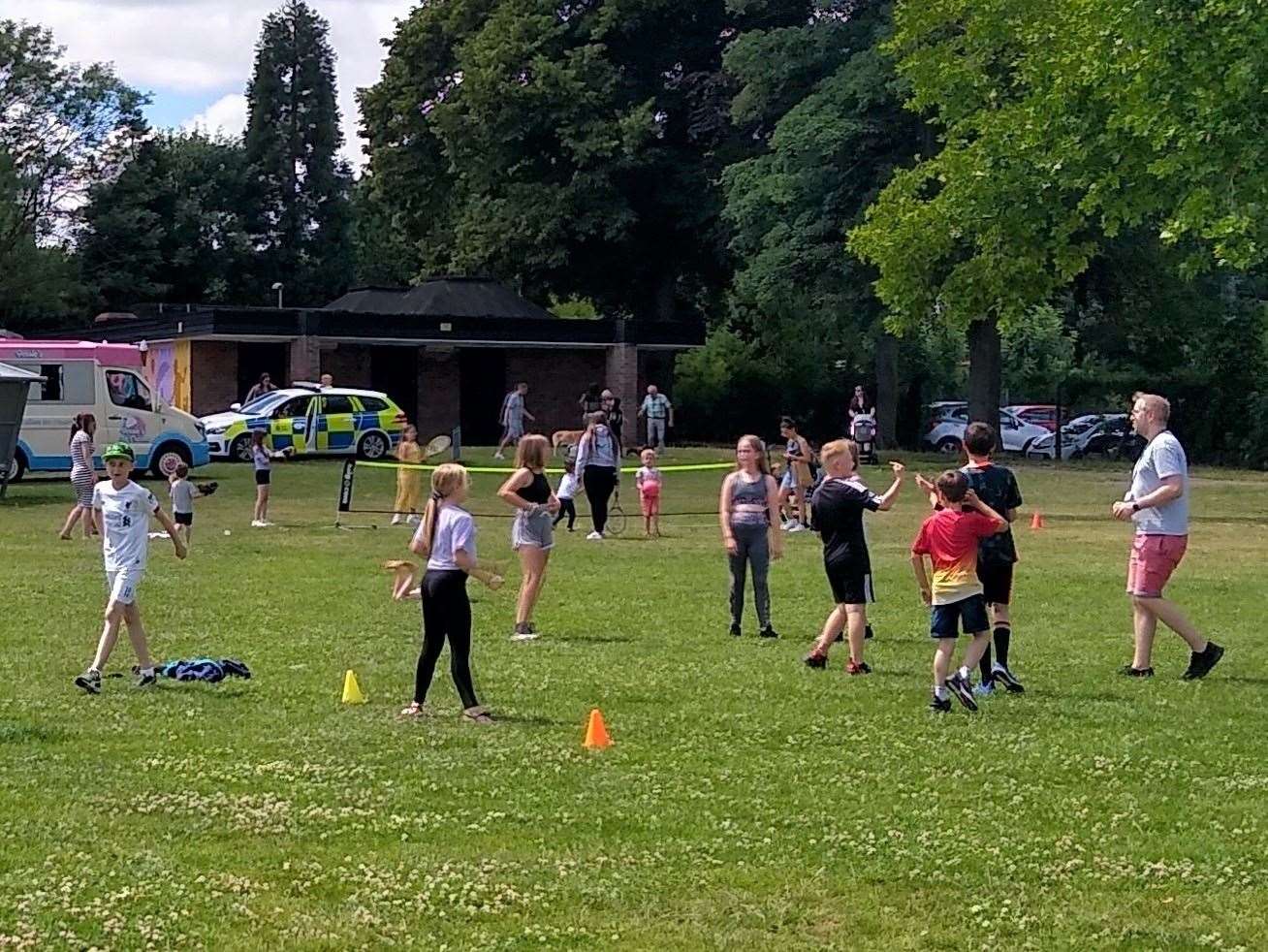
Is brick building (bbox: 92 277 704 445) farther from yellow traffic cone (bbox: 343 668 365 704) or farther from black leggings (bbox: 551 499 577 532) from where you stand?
yellow traffic cone (bbox: 343 668 365 704)

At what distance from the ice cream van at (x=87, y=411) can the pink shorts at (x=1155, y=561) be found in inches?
885

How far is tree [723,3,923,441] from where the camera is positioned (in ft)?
132

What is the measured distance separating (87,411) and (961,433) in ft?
79.6

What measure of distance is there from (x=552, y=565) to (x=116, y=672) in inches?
317

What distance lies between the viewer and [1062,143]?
27562 millimetres

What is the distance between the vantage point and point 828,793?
844 centimetres

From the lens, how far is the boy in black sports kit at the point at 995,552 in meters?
11.6

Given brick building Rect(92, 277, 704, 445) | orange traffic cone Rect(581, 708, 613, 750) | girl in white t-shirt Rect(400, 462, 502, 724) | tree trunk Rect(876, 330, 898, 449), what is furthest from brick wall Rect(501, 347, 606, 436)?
orange traffic cone Rect(581, 708, 613, 750)

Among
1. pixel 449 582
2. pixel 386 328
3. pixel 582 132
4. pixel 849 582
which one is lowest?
pixel 849 582

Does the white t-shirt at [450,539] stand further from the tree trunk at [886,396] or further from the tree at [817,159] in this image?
the tree trunk at [886,396]

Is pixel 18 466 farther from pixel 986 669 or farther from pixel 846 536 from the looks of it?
pixel 986 669

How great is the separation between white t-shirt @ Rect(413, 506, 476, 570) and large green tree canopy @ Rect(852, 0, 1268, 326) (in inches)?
653

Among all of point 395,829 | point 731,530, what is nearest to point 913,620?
point 731,530

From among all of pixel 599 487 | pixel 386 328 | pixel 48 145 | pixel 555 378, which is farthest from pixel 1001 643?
pixel 48 145
